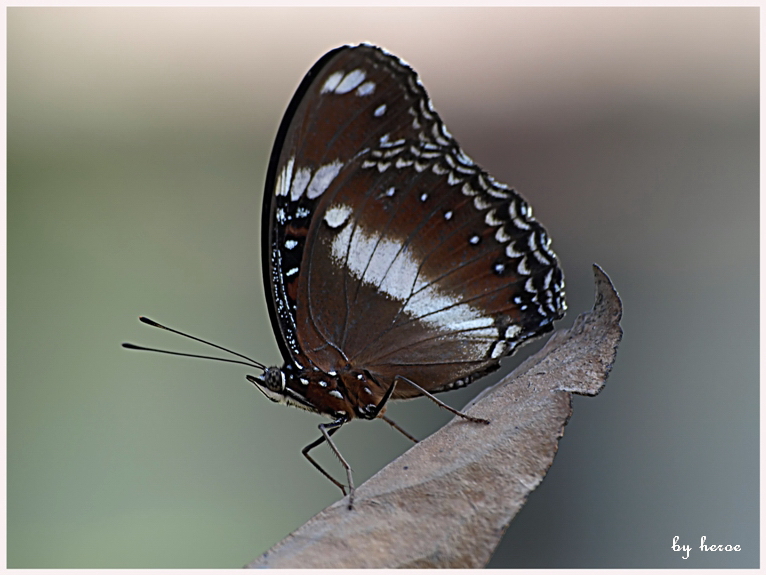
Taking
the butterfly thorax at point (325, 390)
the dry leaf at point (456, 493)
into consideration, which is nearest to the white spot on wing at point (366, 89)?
the butterfly thorax at point (325, 390)

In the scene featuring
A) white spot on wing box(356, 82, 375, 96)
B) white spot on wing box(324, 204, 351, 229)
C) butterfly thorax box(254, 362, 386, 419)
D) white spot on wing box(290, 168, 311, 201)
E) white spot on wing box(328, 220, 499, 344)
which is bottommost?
butterfly thorax box(254, 362, 386, 419)

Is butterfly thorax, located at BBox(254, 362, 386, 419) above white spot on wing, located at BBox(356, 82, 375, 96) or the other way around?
the other way around

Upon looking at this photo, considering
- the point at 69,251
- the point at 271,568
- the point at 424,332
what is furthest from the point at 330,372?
the point at 69,251

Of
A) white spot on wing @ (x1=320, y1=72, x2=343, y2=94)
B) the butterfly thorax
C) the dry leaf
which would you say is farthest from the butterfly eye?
white spot on wing @ (x1=320, y1=72, x2=343, y2=94)

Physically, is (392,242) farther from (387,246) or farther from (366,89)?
(366,89)

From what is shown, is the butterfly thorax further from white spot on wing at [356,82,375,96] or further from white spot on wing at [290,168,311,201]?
white spot on wing at [356,82,375,96]

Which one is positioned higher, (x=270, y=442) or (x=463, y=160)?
(x=463, y=160)

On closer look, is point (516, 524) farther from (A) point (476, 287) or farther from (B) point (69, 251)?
(B) point (69, 251)

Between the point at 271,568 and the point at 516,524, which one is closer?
the point at 271,568

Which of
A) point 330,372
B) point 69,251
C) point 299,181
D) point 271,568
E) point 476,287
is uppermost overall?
point 69,251
